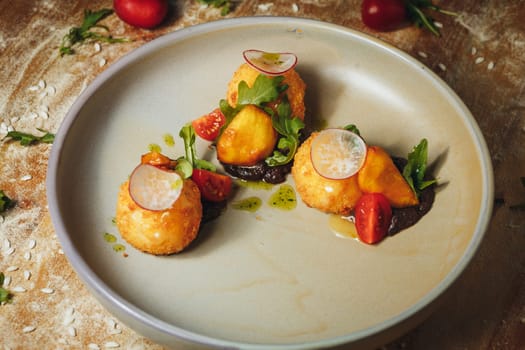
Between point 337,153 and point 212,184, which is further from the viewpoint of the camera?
point 212,184

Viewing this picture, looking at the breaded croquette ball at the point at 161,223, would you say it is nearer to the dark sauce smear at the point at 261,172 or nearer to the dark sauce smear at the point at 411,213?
the dark sauce smear at the point at 261,172

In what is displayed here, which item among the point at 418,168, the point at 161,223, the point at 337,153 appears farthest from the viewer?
the point at 418,168

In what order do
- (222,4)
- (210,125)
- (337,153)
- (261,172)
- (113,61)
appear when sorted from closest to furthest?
(337,153), (261,172), (210,125), (113,61), (222,4)

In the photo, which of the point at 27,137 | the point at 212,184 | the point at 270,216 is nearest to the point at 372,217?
the point at 270,216

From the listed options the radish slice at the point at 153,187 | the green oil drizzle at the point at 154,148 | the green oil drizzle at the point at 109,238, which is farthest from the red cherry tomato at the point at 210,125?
the green oil drizzle at the point at 109,238

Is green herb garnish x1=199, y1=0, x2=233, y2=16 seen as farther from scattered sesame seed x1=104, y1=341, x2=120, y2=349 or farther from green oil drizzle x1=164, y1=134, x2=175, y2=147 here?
scattered sesame seed x1=104, y1=341, x2=120, y2=349

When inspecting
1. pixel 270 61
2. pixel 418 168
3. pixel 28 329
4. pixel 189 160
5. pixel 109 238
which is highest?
pixel 270 61

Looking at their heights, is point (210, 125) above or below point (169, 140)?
above

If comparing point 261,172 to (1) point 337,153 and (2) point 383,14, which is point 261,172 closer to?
(1) point 337,153
